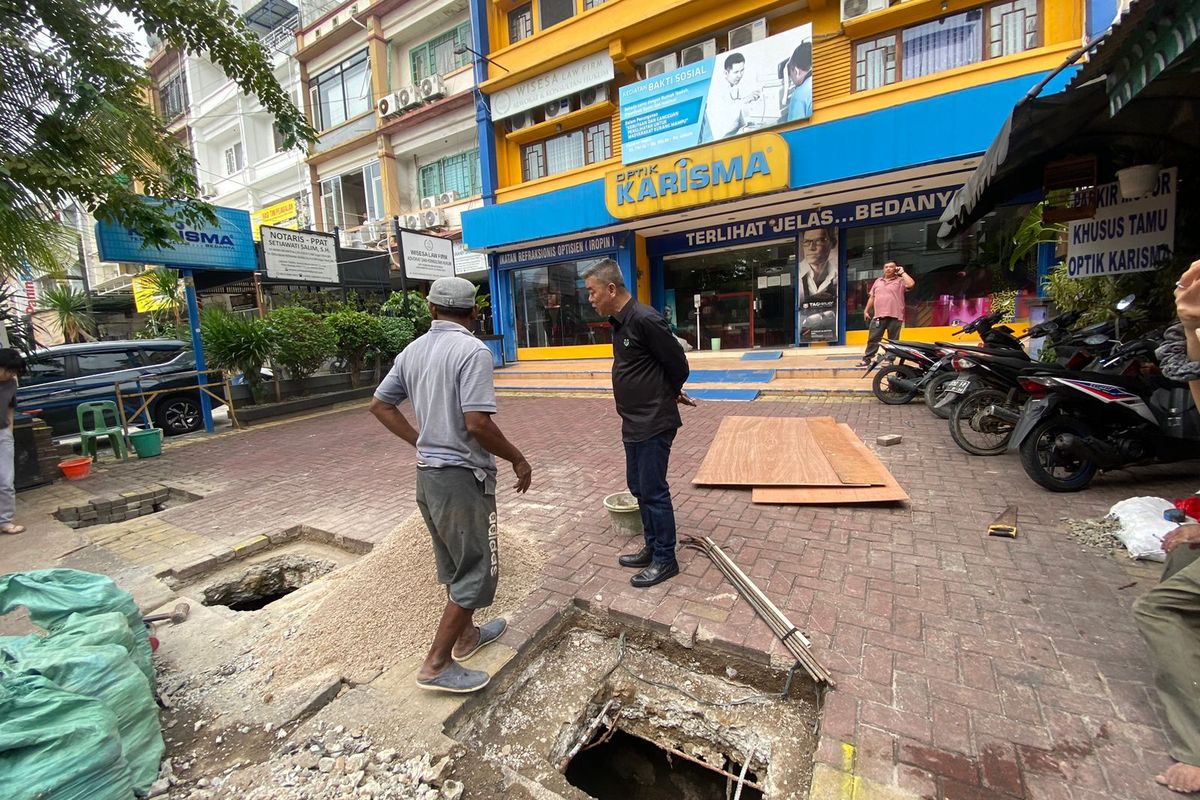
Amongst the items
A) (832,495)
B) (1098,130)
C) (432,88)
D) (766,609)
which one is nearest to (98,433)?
(766,609)

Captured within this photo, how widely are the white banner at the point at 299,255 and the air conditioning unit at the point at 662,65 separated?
891cm

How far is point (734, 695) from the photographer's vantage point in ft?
7.93

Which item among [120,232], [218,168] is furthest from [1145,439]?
[218,168]

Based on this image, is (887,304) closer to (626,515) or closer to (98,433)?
(626,515)

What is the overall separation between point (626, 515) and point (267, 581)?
285 cm

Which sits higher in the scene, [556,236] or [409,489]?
[556,236]

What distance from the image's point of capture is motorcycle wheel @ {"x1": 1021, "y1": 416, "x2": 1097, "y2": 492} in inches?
159

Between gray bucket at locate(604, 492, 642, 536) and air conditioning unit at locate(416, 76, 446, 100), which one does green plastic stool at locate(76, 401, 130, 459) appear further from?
air conditioning unit at locate(416, 76, 446, 100)

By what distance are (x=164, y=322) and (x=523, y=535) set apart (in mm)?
21950

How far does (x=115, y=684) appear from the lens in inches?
78.3

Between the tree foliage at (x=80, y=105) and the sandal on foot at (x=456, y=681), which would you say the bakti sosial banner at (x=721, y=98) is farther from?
the sandal on foot at (x=456, y=681)

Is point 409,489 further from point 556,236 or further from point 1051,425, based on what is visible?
point 556,236

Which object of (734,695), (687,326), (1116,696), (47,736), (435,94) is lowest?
(734,695)

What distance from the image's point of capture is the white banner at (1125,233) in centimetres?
440
